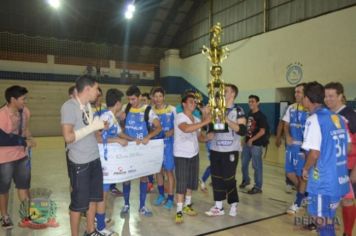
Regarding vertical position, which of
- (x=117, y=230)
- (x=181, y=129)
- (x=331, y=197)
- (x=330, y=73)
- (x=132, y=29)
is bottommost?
(x=117, y=230)

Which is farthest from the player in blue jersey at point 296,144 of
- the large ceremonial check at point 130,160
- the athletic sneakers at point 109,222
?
the athletic sneakers at point 109,222

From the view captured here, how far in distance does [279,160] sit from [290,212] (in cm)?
472

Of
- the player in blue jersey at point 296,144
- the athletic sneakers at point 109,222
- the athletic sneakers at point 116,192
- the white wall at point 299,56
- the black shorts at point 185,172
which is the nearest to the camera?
the athletic sneakers at point 109,222

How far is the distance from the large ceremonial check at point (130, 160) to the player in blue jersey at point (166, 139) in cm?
29

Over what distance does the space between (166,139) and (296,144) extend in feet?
6.00

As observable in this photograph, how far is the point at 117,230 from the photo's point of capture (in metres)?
3.59

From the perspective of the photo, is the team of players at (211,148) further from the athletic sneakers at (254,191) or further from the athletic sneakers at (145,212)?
the athletic sneakers at (254,191)

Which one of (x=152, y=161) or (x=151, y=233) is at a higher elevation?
(x=152, y=161)

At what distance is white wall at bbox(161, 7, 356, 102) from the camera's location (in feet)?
31.6

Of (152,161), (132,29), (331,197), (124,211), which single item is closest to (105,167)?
(152,161)

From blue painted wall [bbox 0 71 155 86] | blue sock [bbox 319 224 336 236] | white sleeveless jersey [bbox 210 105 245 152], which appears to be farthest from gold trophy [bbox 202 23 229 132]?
blue painted wall [bbox 0 71 155 86]

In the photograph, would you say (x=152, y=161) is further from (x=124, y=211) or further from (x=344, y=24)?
(x=344, y=24)

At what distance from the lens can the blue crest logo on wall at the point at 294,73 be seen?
1131 centimetres

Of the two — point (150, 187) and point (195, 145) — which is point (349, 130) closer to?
point (195, 145)
